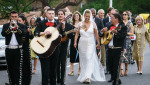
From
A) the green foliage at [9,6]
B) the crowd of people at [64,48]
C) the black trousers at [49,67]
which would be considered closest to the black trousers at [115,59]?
the crowd of people at [64,48]

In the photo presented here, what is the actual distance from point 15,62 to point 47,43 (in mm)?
1229

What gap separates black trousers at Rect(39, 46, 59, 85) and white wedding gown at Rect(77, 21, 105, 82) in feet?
8.06

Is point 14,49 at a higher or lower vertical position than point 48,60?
higher

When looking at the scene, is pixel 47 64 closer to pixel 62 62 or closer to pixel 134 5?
pixel 62 62

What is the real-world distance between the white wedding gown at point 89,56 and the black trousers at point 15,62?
8.44ft

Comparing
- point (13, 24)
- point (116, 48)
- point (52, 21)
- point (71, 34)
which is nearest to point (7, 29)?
point (13, 24)

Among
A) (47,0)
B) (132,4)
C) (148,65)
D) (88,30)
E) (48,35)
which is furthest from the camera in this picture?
(132,4)

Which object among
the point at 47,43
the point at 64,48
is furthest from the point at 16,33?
the point at 64,48

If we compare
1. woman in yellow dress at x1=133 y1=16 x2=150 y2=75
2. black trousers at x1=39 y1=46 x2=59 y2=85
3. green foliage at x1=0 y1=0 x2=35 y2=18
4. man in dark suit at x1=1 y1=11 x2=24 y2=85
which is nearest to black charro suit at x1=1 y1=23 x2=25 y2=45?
man in dark suit at x1=1 y1=11 x2=24 y2=85

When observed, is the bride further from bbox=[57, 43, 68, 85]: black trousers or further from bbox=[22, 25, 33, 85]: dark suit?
bbox=[22, 25, 33, 85]: dark suit

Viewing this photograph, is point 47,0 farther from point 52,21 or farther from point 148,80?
point 52,21

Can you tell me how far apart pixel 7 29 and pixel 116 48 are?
3.02 metres

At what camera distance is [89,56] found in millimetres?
12117

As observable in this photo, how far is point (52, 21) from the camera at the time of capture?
9.62 metres
